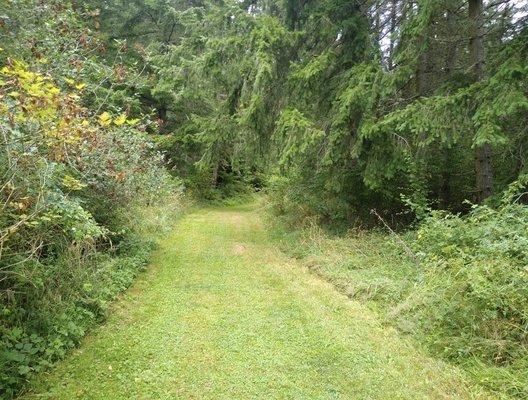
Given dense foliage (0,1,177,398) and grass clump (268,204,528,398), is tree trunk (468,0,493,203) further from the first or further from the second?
dense foliage (0,1,177,398)

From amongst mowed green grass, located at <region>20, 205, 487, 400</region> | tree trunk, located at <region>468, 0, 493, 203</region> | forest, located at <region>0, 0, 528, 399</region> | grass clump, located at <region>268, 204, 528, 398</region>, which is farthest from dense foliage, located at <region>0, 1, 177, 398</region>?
tree trunk, located at <region>468, 0, 493, 203</region>

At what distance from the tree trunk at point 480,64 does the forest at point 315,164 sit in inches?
1.5

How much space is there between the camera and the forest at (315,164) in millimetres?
3971

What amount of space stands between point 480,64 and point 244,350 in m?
7.33

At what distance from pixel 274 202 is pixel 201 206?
5209mm

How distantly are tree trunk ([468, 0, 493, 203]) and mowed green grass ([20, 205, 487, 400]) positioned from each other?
4050mm

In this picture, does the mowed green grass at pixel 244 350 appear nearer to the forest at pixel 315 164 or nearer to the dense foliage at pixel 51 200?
the forest at pixel 315 164

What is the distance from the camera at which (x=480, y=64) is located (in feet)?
25.8

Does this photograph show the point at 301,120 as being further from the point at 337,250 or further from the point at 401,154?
the point at 337,250

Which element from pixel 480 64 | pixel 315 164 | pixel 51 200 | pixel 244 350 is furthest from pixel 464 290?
pixel 315 164

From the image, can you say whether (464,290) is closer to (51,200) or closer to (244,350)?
(244,350)

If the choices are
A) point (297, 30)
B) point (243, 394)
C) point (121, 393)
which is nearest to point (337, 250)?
point (243, 394)

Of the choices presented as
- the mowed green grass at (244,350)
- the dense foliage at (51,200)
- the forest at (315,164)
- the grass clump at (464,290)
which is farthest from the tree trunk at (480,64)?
the dense foliage at (51,200)

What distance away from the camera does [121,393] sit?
3.71 meters
